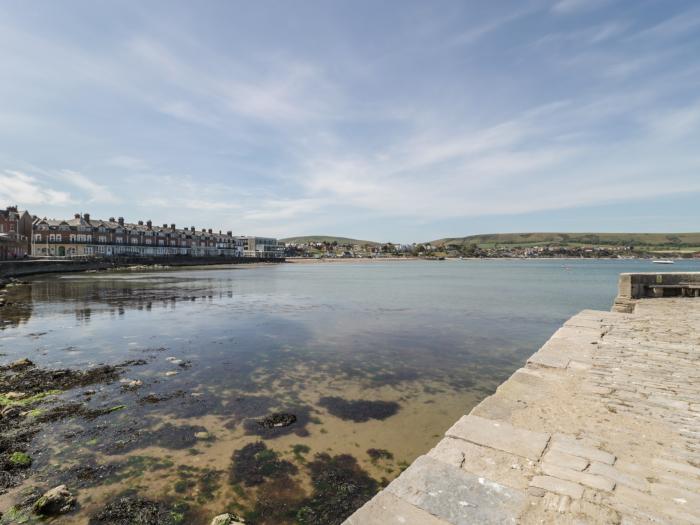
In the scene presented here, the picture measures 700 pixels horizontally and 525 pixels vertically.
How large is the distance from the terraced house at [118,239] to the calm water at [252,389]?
303 feet

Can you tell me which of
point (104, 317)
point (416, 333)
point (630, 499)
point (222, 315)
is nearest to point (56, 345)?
point (104, 317)

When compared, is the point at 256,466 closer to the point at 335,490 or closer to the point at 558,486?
the point at 335,490

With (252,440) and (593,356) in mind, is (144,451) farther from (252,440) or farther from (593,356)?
(593,356)

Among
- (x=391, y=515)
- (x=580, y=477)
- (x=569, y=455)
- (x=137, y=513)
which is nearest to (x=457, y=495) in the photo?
(x=391, y=515)

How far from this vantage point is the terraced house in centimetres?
9894

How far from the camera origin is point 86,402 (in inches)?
366

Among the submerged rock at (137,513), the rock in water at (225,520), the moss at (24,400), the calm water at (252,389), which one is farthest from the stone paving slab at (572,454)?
the moss at (24,400)

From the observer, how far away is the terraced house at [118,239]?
325ft

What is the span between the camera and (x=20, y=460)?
6.51 metres

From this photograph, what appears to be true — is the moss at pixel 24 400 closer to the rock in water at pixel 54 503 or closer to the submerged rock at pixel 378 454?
the rock in water at pixel 54 503

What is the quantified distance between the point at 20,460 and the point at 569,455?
8836 millimetres

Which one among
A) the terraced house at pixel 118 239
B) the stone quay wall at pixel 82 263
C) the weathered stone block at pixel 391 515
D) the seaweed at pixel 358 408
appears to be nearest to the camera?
the weathered stone block at pixel 391 515

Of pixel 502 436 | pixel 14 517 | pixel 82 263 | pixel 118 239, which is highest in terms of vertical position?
pixel 118 239

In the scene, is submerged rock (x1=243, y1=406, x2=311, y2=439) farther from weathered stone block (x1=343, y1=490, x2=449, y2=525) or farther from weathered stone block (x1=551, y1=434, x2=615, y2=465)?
weathered stone block (x1=551, y1=434, x2=615, y2=465)
